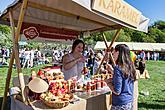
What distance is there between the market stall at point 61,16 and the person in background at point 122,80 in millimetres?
531

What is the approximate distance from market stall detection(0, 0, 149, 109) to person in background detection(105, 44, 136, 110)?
53 centimetres

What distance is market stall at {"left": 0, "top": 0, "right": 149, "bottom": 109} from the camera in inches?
118

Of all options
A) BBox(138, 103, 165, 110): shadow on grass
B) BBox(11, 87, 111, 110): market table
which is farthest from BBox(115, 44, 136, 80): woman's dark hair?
BBox(138, 103, 165, 110): shadow on grass

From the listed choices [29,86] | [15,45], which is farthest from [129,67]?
[15,45]

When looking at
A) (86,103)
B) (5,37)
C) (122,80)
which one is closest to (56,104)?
(86,103)

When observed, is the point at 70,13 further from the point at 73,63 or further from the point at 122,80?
the point at 122,80

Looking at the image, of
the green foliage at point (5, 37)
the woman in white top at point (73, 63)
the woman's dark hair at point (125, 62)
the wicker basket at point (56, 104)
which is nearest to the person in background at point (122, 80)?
the woman's dark hair at point (125, 62)

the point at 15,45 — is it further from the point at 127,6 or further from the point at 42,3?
the point at 127,6

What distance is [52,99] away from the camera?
269cm

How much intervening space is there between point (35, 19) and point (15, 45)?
2221 mm

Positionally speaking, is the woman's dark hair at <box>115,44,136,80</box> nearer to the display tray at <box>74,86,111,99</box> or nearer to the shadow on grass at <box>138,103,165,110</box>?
the display tray at <box>74,86,111,99</box>

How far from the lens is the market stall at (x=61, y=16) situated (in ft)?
9.86

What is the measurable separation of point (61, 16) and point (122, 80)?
8.42 feet

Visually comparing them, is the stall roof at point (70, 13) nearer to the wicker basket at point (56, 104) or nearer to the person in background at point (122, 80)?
the person in background at point (122, 80)
